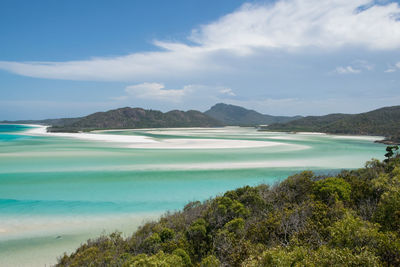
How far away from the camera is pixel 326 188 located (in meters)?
9.45

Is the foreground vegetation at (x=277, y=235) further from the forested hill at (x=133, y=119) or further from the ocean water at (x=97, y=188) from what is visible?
the forested hill at (x=133, y=119)

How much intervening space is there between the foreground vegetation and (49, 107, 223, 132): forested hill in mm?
108679

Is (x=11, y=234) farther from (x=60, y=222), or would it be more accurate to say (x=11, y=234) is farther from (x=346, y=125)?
(x=346, y=125)

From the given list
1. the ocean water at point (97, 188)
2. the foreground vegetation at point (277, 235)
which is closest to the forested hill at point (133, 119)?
the ocean water at point (97, 188)

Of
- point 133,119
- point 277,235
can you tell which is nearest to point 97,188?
point 277,235

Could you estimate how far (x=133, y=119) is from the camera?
132500 millimetres

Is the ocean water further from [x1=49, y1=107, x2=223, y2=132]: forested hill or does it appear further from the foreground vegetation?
[x1=49, y1=107, x2=223, y2=132]: forested hill

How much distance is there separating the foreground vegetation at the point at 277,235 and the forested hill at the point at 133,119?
4279 inches

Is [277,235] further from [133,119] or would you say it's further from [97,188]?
[133,119]

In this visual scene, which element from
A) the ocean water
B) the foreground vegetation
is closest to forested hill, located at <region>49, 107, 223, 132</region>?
the ocean water

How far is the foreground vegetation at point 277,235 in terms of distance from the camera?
15.4ft

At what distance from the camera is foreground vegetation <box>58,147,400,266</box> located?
4.68 m

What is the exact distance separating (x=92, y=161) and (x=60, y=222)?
15271mm

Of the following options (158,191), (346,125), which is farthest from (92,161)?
(346,125)
